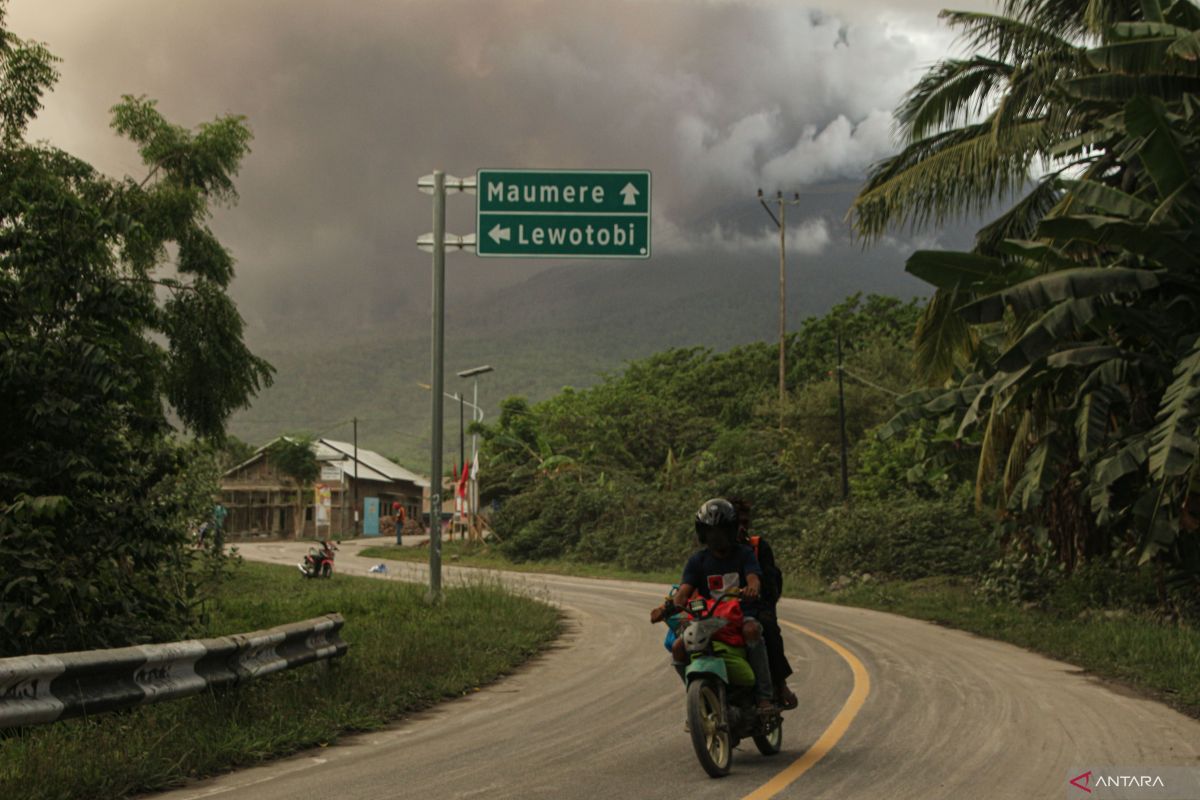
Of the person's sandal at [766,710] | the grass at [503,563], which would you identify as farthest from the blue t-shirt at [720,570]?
the grass at [503,563]

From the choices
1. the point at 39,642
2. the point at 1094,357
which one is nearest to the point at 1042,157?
the point at 1094,357

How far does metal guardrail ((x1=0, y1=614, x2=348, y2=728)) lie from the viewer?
Answer: 685 centimetres

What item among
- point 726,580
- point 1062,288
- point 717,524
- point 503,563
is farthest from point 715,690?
point 503,563

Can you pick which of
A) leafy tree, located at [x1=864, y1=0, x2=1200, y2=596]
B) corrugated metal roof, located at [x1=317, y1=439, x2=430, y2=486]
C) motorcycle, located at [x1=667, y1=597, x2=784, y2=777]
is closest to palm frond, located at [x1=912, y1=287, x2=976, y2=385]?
leafy tree, located at [x1=864, y1=0, x2=1200, y2=596]

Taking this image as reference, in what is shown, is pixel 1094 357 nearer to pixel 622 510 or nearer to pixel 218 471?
pixel 218 471

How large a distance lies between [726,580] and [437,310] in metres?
11.1

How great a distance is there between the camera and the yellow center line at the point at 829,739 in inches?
282

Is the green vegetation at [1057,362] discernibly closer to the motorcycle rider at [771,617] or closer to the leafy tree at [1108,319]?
the leafy tree at [1108,319]

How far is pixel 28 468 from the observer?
10648 mm

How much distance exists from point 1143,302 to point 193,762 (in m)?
13.0

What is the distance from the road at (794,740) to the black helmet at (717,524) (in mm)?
1555

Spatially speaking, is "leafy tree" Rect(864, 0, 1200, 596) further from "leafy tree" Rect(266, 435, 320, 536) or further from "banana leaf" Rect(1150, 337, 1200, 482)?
"leafy tree" Rect(266, 435, 320, 536)

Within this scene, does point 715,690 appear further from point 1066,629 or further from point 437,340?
point 437,340

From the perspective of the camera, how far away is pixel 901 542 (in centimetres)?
2908
